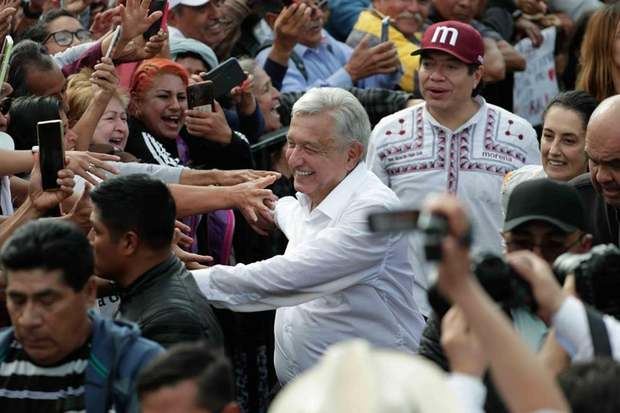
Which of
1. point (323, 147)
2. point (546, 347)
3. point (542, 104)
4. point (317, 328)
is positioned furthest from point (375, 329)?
point (542, 104)

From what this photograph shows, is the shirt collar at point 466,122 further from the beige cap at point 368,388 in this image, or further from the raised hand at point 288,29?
the beige cap at point 368,388

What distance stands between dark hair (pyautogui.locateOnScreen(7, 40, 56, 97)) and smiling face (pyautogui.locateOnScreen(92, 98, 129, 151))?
0.35 meters

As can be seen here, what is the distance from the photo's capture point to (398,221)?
389 cm

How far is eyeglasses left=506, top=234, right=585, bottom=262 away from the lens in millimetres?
5648

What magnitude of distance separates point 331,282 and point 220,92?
7.08ft

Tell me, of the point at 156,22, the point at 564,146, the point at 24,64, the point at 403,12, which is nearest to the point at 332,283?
the point at 564,146

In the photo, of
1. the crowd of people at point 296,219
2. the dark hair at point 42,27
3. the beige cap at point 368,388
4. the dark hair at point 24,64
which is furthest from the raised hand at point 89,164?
the beige cap at point 368,388

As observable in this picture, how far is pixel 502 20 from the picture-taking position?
477 inches

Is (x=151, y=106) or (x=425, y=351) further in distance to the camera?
(x=151, y=106)

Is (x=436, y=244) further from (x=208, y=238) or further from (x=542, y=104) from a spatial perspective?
(x=542, y=104)

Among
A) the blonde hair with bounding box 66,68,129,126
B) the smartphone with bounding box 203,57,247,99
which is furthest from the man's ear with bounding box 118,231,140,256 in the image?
the smartphone with bounding box 203,57,247,99

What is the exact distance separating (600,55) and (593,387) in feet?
17.8

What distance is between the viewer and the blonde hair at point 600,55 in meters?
9.26

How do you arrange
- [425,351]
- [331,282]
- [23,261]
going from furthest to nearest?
[331,282] → [425,351] → [23,261]
